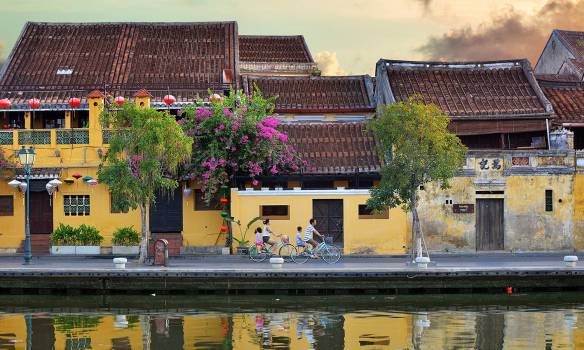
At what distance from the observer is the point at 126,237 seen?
1855 inches

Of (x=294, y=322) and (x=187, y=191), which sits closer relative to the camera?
(x=294, y=322)

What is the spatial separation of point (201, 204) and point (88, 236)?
176 inches

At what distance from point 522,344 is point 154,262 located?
14784mm

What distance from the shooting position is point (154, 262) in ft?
135

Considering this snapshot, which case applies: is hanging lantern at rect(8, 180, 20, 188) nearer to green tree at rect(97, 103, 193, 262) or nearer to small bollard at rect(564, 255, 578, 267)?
green tree at rect(97, 103, 193, 262)

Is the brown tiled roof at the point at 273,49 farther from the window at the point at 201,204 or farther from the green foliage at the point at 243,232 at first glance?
the green foliage at the point at 243,232

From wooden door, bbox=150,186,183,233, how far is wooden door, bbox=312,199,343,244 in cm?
542

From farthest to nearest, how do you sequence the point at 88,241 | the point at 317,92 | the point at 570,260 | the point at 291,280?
the point at 317,92
the point at 88,241
the point at 570,260
the point at 291,280

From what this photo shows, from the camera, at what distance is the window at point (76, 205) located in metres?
47.7

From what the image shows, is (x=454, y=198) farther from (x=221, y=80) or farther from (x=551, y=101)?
(x=221, y=80)

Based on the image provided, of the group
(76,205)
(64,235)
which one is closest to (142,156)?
(64,235)

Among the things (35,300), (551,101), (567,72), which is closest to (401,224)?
(551,101)

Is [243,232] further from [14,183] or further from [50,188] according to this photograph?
[14,183]

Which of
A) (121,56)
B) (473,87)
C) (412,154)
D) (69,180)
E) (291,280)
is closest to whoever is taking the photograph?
(291,280)
